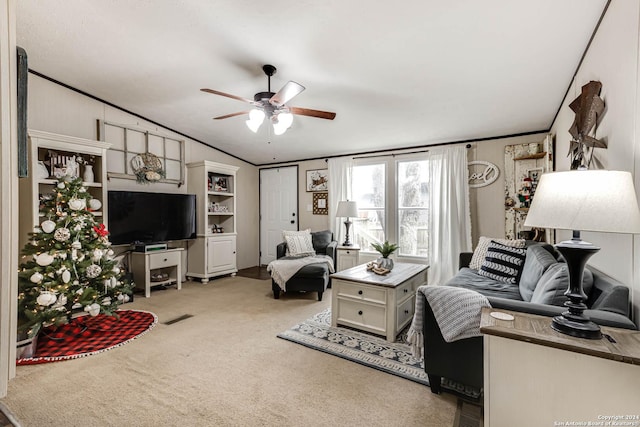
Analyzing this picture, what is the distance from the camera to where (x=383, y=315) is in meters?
2.63

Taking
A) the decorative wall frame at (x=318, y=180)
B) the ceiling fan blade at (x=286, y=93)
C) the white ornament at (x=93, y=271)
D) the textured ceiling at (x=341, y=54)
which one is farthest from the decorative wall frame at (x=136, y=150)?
the ceiling fan blade at (x=286, y=93)

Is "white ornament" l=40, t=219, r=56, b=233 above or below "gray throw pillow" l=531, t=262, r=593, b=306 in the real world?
above

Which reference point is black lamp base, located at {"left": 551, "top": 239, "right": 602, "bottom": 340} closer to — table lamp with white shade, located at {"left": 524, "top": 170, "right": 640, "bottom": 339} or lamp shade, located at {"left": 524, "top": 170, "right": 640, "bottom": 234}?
table lamp with white shade, located at {"left": 524, "top": 170, "right": 640, "bottom": 339}

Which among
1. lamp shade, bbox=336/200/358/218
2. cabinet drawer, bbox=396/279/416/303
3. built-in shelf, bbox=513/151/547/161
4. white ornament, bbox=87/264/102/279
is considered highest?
built-in shelf, bbox=513/151/547/161

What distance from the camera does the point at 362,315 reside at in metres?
2.74

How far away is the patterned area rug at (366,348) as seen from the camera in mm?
2043

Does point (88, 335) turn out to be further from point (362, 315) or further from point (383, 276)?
point (383, 276)

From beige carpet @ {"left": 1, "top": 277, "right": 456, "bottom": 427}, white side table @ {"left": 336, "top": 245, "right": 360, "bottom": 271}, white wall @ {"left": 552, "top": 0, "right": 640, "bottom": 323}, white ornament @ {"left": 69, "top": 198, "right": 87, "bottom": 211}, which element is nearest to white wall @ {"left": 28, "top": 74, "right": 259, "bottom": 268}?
white ornament @ {"left": 69, "top": 198, "right": 87, "bottom": 211}

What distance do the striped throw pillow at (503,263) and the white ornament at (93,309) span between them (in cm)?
377

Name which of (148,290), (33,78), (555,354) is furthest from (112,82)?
(555,354)

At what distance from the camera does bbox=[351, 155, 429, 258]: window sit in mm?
4652

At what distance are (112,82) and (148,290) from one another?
102 inches

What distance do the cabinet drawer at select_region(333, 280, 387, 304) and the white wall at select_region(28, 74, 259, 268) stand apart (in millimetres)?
3322

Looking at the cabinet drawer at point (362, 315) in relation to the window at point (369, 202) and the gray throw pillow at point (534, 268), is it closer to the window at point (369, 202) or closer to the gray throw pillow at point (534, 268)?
the gray throw pillow at point (534, 268)
